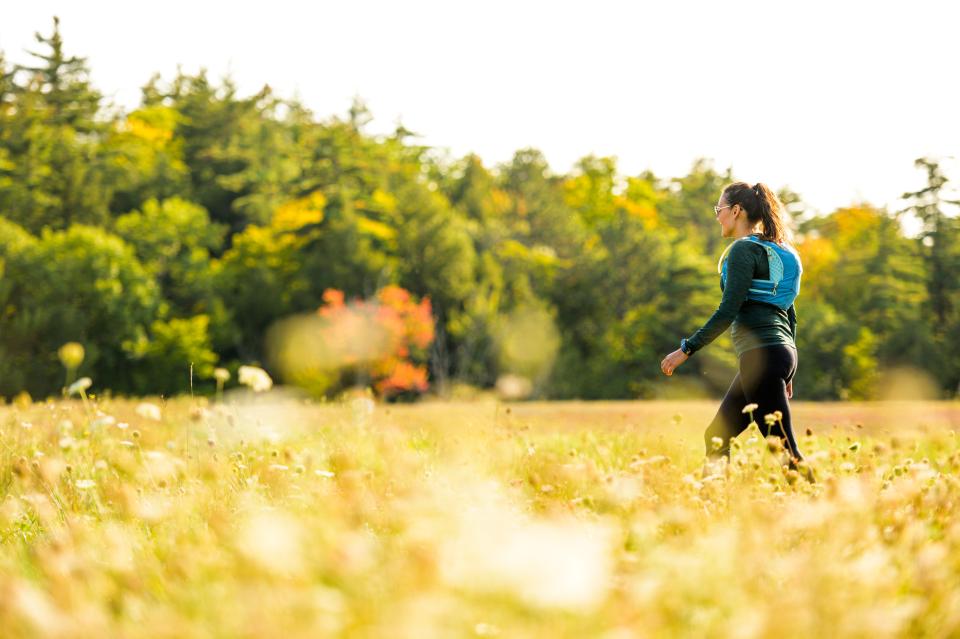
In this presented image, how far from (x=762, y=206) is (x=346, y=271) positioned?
32576mm

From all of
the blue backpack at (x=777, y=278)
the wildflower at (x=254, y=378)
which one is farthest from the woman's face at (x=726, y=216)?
the wildflower at (x=254, y=378)

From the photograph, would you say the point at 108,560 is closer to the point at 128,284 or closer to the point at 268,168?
the point at 128,284

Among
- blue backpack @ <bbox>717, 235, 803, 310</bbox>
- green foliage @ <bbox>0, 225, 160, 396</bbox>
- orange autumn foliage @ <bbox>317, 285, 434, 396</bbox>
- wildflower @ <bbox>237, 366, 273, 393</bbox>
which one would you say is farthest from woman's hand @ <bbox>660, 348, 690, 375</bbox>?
green foliage @ <bbox>0, 225, 160, 396</bbox>

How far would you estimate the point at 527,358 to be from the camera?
118 ft

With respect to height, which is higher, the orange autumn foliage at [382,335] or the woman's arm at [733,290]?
the woman's arm at [733,290]

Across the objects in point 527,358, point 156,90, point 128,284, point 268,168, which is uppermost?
point 156,90

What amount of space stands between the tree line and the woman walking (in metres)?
30.2

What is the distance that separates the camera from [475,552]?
2227mm

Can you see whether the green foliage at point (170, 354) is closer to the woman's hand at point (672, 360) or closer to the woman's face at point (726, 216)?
the woman's face at point (726, 216)

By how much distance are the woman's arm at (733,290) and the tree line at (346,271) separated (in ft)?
99.7

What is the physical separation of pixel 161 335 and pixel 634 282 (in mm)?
18902

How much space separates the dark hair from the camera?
5172 mm

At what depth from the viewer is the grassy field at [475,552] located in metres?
2.05

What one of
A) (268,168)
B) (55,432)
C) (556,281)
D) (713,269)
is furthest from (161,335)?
(55,432)
